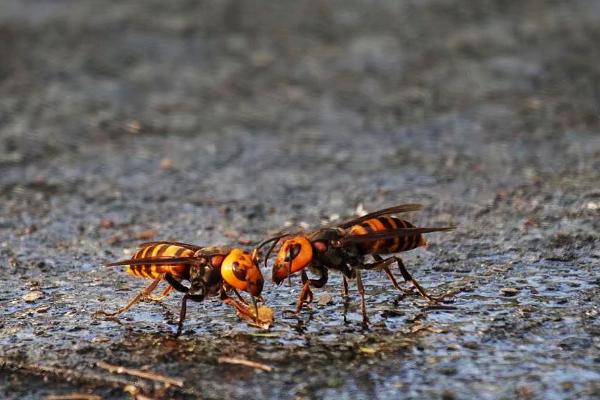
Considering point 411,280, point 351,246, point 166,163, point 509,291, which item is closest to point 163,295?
point 351,246

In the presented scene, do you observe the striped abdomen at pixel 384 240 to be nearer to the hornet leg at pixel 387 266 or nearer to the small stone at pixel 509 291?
the hornet leg at pixel 387 266

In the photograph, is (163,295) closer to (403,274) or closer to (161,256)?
(161,256)

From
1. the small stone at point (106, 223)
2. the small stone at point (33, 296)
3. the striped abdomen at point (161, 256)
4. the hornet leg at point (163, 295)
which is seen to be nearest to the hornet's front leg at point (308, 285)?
the striped abdomen at point (161, 256)

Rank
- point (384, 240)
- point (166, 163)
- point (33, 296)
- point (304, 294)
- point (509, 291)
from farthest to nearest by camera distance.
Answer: point (166, 163), point (33, 296), point (509, 291), point (384, 240), point (304, 294)

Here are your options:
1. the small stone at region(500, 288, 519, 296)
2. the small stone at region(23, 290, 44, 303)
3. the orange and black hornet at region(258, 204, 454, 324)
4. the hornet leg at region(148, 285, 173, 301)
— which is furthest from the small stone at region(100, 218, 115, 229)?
the small stone at region(500, 288, 519, 296)

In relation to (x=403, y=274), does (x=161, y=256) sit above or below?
above

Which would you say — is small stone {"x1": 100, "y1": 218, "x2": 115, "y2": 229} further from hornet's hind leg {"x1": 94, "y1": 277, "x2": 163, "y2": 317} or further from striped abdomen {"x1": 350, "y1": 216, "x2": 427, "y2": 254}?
striped abdomen {"x1": 350, "y1": 216, "x2": 427, "y2": 254}
